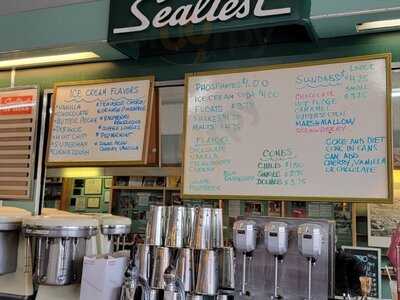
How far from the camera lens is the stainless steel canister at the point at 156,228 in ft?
6.60

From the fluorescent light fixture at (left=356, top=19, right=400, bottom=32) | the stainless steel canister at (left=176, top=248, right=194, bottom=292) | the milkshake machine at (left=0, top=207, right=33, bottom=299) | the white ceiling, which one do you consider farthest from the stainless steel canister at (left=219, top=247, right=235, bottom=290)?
the white ceiling

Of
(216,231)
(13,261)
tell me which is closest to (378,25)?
(216,231)

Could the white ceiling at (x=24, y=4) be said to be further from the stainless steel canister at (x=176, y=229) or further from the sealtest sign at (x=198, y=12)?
the stainless steel canister at (x=176, y=229)

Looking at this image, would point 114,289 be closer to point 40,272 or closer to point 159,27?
point 40,272

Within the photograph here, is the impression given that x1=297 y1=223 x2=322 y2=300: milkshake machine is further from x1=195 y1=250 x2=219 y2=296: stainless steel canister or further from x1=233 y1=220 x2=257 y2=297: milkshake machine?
x1=195 y1=250 x2=219 y2=296: stainless steel canister

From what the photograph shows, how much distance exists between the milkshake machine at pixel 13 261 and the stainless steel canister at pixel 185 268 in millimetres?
841

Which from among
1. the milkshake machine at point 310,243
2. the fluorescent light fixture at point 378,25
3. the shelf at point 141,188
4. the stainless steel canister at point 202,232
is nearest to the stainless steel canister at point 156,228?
the stainless steel canister at point 202,232

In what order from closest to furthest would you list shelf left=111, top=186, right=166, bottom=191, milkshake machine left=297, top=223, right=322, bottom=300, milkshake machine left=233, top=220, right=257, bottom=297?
1. milkshake machine left=297, top=223, right=322, bottom=300
2. milkshake machine left=233, top=220, right=257, bottom=297
3. shelf left=111, top=186, right=166, bottom=191

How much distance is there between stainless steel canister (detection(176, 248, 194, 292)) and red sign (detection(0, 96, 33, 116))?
5.11 ft

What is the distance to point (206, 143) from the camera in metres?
2.30

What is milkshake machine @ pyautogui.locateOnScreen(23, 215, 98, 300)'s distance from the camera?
79.8 inches

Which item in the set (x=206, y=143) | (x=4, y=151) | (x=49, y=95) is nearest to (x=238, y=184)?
(x=206, y=143)

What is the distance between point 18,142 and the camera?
2.88 metres

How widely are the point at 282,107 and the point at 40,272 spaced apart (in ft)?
4.57
